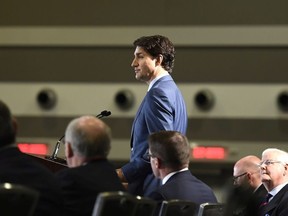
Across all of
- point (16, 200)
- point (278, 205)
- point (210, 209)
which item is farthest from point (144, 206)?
point (278, 205)

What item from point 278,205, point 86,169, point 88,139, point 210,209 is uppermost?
point 88,139

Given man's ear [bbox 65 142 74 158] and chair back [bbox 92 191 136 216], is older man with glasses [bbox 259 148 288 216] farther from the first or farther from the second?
chair back [bbox 92 191 136 216]

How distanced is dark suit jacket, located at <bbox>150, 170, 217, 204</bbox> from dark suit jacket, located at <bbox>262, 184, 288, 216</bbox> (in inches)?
25.9

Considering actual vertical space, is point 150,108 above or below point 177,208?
above

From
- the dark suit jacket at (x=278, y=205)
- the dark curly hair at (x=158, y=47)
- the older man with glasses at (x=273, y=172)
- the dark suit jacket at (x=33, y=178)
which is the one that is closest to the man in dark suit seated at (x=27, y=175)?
the dark suit jacket at (x=33, y=178)

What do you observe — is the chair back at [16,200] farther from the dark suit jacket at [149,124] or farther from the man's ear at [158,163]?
the dark suit jacket at [149,124]

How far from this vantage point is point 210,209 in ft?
12.8

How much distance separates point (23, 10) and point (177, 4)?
196 centimetres

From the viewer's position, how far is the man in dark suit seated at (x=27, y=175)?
3.22m

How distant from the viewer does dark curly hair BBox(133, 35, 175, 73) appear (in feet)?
14.8

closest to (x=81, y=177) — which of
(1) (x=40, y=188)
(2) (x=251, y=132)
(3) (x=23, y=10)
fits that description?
(1) (x=40, y=188)

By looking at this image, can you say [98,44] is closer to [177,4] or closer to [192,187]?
[177,4]

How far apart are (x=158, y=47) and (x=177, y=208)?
48.6 inches

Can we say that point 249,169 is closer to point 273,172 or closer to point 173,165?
point 273,172
